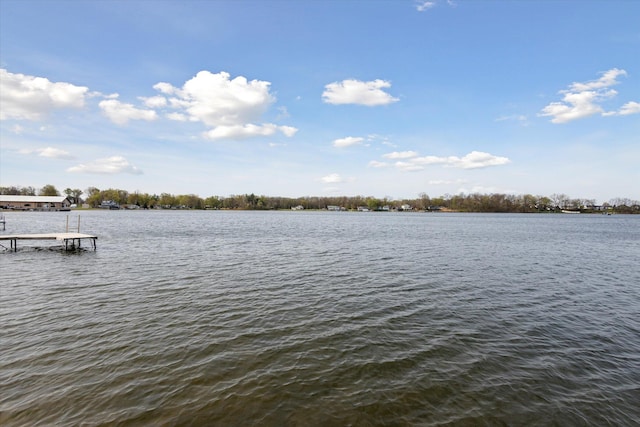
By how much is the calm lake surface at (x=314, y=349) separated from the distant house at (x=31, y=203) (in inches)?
6428

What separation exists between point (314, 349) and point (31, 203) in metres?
185

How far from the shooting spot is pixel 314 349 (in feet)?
32.0

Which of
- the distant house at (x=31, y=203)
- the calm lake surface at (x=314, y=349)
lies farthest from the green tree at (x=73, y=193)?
the calm lake surface at (x=314, y=349)

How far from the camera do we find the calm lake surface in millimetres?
6949

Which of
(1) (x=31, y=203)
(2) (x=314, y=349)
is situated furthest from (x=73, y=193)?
(2) (x=314, y=349)

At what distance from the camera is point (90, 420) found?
21.2 feet

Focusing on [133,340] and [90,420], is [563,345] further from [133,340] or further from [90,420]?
[133,340]

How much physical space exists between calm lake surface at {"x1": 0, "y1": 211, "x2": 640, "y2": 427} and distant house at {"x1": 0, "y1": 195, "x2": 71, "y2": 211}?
16328 centimetres

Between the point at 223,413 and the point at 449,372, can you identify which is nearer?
the point at 223,413

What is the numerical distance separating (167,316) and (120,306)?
9.10 ft

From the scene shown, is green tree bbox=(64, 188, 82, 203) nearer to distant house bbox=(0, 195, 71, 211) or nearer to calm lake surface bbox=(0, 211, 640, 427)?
distant house bbox=(0, 195, 71, 211)

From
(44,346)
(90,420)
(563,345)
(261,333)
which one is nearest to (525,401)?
(563,345)

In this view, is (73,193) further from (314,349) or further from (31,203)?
(314,349)

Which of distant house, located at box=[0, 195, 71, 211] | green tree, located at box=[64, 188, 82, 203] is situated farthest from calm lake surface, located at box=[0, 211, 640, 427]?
green tree, located at box=[64, 188, 82, 203]
